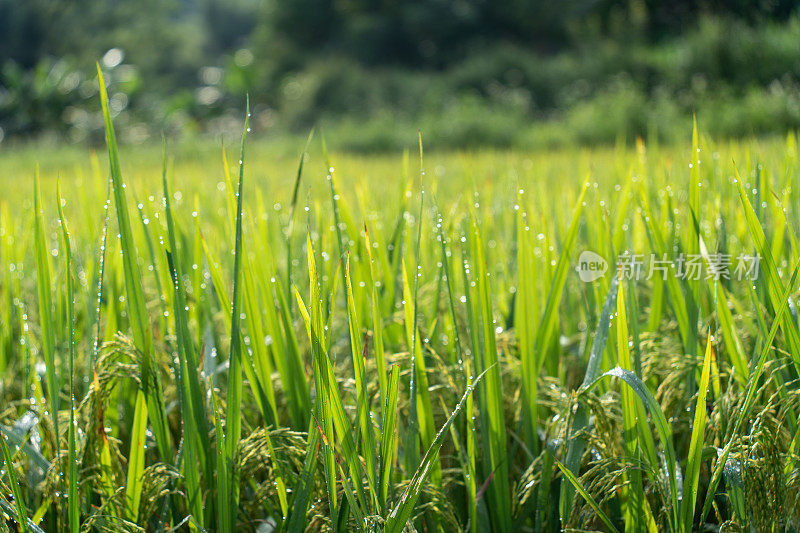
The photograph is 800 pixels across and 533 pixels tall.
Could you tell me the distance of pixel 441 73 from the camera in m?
13.0

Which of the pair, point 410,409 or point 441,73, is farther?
point 441,73

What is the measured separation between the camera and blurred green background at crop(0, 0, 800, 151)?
21.0 ft

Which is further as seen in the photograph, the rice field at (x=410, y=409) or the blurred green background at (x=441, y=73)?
the blurred green background at (x=441, y=73)

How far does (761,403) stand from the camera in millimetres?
731

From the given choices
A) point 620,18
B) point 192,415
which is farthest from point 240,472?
point 620,18

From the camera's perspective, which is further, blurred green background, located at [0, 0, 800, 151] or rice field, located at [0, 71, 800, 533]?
blurred green background, located at [0, 0, 800, 151]

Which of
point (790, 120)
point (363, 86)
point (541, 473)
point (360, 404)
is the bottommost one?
point (541, 473)

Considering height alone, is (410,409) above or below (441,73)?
below

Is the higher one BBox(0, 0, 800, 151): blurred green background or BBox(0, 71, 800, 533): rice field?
BBox(0, 0, 800, 151): blurred green background

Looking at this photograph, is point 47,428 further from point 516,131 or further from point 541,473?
point 516,131

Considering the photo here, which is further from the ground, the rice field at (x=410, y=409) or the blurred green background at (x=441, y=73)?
the blurred green background at (x=441, y=73)

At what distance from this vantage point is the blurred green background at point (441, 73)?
639 cm

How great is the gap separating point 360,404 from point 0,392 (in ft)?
2.25

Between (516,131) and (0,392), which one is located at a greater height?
(516,131)
